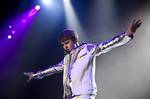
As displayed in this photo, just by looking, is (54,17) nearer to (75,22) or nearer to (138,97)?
(75,22)

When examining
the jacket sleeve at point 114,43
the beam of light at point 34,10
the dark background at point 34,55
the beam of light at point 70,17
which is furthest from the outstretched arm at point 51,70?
the beam of light at point 34,10

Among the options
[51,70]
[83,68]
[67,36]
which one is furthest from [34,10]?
[83,68]

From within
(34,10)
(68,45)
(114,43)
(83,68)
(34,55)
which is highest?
(34,10)

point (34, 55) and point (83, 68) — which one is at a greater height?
point (34, 55)

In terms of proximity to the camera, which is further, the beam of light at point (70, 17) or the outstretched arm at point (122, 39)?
the beam of light at point (70, 17)

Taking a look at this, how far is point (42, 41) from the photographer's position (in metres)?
7.11

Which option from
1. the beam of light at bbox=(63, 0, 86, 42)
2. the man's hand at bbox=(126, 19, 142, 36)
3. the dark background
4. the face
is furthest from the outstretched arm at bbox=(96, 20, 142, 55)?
the beam of light at bbox=(63, 0, 86, 42)

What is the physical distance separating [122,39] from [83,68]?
1.89 feet

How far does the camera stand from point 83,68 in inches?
140

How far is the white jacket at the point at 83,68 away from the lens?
3447mm

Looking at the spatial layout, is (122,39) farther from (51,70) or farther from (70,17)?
(70,17)

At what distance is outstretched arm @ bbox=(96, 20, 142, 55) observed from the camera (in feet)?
10.5

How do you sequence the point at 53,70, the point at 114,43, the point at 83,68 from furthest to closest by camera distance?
the point at 53,70 → the point at 83,68 → the point at 114,43

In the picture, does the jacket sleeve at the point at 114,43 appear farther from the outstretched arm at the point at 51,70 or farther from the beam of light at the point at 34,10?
the beam of light at the point at 34,10
